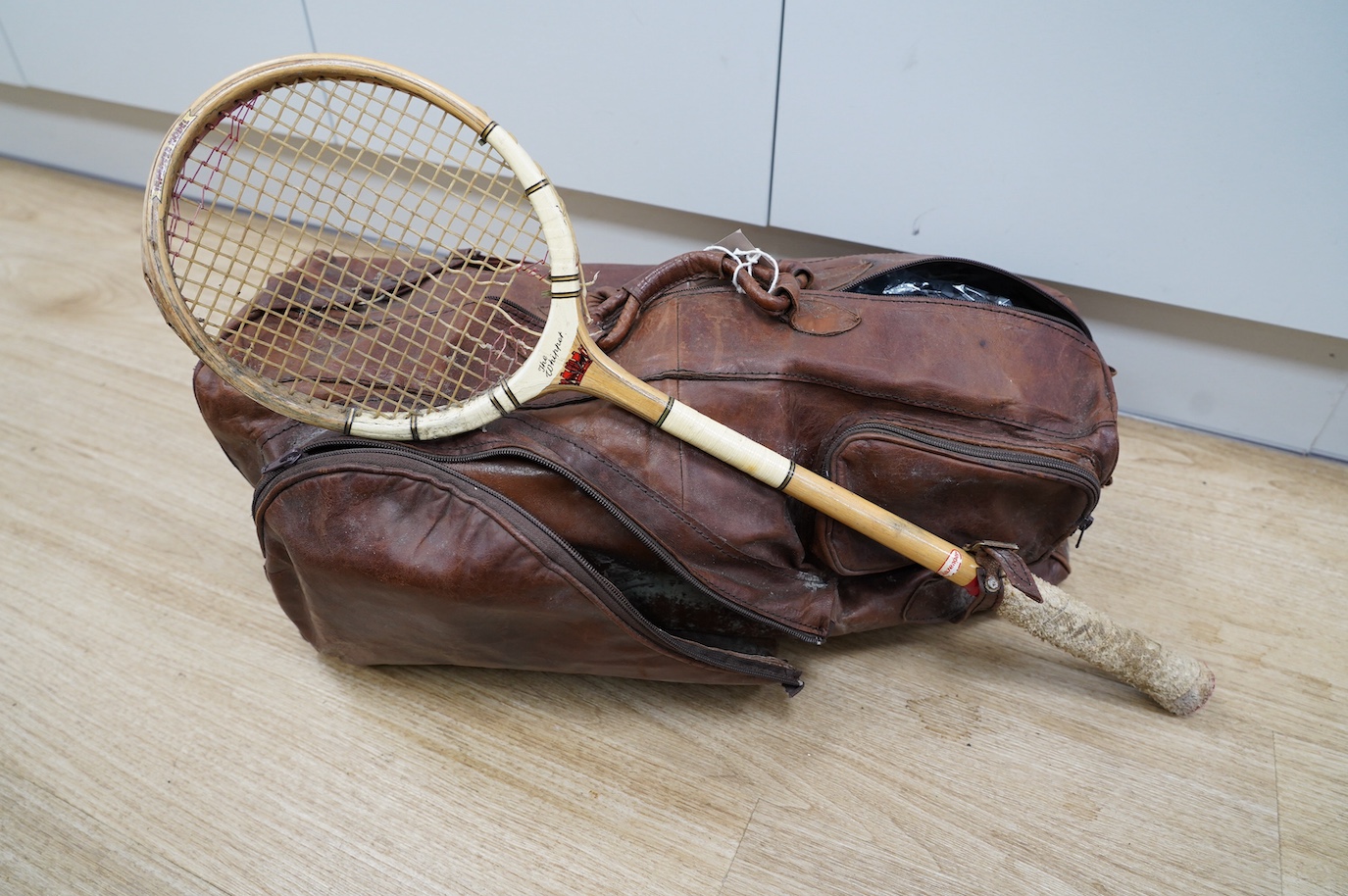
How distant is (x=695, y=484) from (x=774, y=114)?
0.64 meters

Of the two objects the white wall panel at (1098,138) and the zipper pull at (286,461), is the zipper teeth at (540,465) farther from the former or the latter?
the white wall panel at (1098,138)

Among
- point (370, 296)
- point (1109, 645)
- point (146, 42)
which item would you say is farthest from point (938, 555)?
point (146, 42)

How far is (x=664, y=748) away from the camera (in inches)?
35.7

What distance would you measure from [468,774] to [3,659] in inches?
22.1

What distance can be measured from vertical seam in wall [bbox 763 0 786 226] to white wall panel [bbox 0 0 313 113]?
0.84m

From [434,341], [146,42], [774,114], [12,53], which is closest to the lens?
[434,341]

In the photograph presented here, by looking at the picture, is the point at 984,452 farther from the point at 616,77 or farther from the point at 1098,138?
the point at 616,77

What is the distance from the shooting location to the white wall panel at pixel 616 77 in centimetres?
121

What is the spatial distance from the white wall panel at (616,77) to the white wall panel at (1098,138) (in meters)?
0.06

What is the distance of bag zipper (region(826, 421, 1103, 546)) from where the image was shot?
0.85 m

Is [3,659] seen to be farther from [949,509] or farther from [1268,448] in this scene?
[1268,448]

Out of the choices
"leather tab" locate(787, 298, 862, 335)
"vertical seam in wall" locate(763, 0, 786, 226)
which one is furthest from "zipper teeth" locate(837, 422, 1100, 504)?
"vertical seam in wall" locate(763, 0, 786, 226)

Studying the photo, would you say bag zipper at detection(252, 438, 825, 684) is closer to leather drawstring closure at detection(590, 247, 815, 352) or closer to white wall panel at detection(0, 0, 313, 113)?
leather drawstring closure at detection(590, 247, 815, 352)

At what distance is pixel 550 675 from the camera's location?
98 cm
